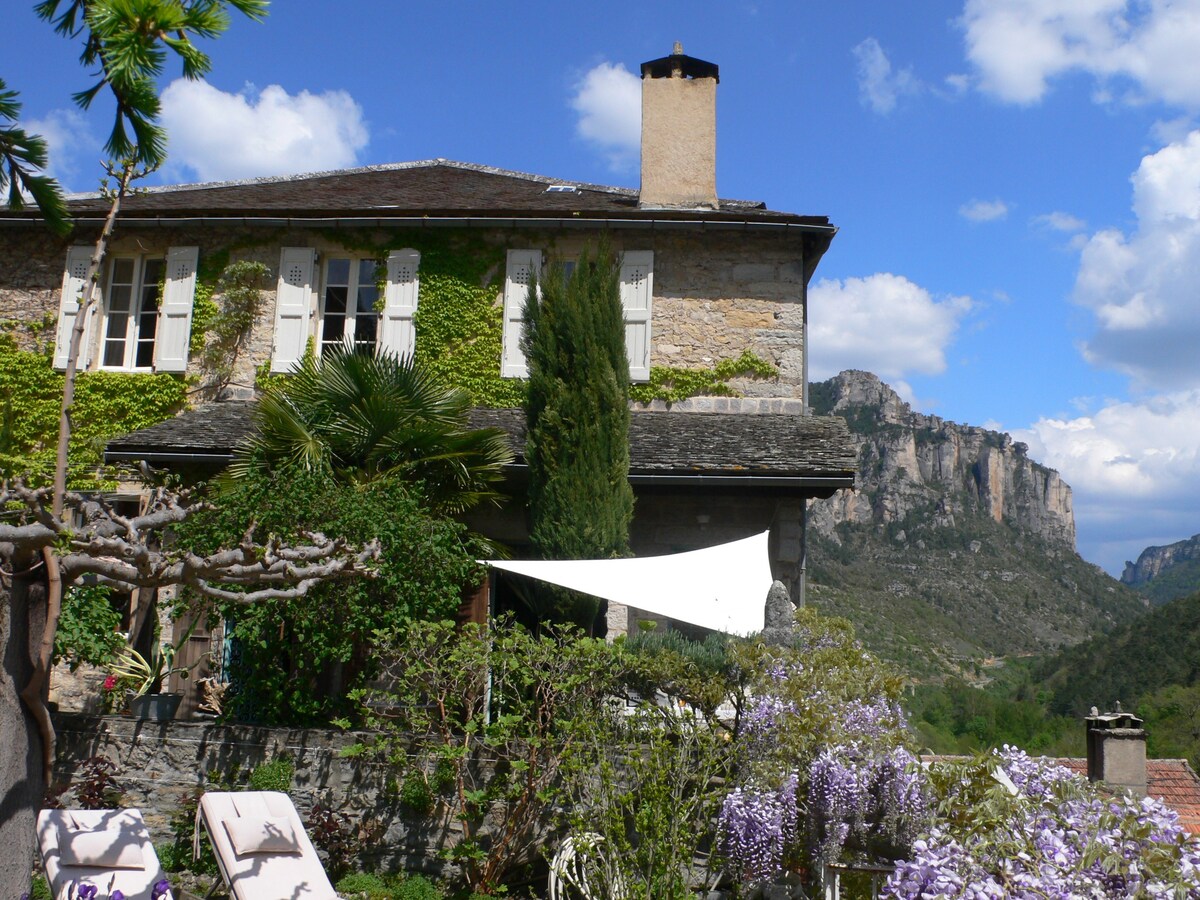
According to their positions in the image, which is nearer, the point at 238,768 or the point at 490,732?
the point at 490,732

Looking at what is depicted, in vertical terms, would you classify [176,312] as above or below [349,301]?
below

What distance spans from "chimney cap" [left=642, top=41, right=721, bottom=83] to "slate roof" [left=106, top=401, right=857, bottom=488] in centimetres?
401

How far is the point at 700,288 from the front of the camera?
11.6m

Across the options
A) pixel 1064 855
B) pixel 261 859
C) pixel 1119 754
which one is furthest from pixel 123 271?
pixel 1119 754

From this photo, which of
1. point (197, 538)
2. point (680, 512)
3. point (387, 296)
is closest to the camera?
point (197, 538)

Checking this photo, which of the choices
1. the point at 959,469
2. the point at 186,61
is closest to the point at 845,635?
the point at 186,61

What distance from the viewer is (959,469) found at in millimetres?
72125

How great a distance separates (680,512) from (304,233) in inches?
207

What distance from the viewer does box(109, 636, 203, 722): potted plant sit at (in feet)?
29.3

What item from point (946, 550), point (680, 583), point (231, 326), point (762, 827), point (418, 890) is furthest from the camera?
point (946, 550)

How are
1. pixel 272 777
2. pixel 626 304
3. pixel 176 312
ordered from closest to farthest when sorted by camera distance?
pixel 272 777 < pixel 626 304 < pixel 176 312

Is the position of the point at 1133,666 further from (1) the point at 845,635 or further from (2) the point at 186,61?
(2) the point at 186,61

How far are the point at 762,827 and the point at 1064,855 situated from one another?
2.16 meters

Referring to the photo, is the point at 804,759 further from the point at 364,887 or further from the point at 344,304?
the point at 344,304
